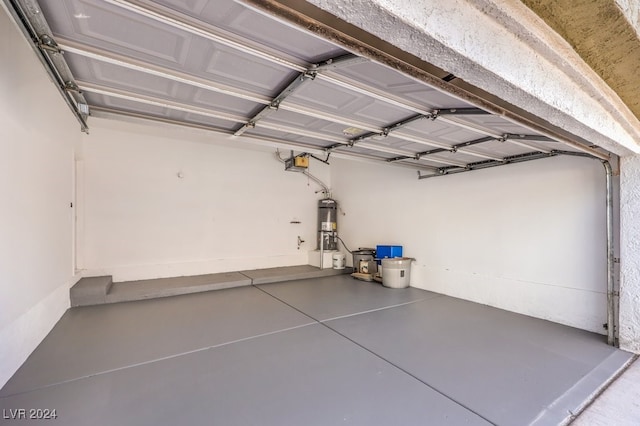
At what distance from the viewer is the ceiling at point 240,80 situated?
4.74ft

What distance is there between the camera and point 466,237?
4305mm

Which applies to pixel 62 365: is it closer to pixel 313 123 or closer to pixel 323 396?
pixel 323 396

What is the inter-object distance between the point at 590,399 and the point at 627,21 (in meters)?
2.33

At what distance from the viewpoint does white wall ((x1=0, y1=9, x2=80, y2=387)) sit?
74.9 inches

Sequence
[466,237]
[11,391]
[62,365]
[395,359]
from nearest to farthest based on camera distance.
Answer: [11,391] → [62,365] → [395,359] → [466,237]

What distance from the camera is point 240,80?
204 centimetres

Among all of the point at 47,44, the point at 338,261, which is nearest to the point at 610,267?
the point at 338,261

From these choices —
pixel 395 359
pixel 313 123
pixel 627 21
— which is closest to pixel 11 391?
pixel 395 359

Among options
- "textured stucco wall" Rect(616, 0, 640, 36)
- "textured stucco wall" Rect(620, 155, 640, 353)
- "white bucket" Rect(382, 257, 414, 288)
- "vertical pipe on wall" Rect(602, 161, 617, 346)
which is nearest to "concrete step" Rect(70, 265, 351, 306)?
"white bucket" Rect(382, 257, 414, 288)

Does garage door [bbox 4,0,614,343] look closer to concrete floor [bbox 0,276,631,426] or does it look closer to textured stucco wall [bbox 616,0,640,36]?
textured stucco wall [bbox 616,0,640,36]

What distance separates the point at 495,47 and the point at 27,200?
10.9ft

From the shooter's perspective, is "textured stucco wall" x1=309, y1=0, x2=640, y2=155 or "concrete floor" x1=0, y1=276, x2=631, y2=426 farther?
"concrete floor" x1=0, y1=276, x2=631, y2=426

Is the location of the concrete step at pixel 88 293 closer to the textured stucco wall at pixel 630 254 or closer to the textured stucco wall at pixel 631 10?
the textured stucco wall at pixel 631 10

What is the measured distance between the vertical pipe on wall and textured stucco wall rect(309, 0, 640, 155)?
1799 millimetres
